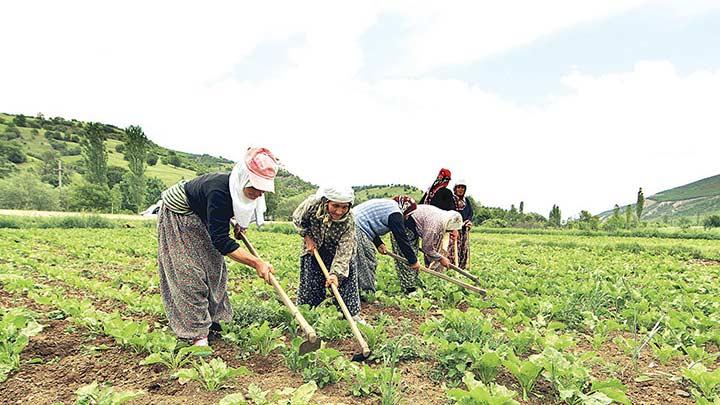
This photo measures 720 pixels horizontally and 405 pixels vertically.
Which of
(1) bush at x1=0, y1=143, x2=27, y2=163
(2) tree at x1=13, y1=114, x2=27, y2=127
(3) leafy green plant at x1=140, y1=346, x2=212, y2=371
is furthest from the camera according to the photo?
(2) tree at x1=13, y1=114, x2=27, y2=127

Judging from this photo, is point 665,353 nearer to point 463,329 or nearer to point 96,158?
point 463,329

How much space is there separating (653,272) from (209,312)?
361 inches

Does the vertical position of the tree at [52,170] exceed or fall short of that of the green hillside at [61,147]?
it falls short

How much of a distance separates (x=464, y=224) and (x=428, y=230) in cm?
221

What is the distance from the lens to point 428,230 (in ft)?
20.3

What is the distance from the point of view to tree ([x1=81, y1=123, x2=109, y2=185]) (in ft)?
159

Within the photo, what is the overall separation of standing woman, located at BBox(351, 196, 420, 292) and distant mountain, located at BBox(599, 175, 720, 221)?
11319 centimetres

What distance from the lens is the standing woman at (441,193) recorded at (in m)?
7.12

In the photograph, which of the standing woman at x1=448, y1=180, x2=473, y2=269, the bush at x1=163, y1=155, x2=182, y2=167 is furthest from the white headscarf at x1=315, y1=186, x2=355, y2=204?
the bush at x1=163, y1=155, x2=182, y2=167

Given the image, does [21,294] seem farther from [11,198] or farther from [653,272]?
[11,198]

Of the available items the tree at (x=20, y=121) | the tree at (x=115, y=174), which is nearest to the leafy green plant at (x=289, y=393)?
the tree at (x=115, y=174)

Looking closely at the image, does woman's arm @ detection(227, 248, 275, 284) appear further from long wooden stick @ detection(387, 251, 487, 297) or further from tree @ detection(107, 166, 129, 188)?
tree @ detection(107, 166, 129, 188)

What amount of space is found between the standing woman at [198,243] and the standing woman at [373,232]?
1983 millimetres

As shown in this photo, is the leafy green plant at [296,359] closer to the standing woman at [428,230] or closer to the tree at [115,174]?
the standing woman at [428,230]
